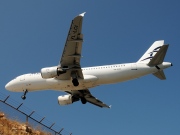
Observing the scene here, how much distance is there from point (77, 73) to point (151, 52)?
10.2m

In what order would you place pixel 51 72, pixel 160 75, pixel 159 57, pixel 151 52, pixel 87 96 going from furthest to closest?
1. pixel 87 96
2. pixel 151 52
3. pixel 160 75
4. pixel 159 57
5. pixel 51 72

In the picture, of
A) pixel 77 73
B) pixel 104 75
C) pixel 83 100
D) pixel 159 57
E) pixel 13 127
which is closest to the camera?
pixel 13 127

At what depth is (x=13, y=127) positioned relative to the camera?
58.9 feet

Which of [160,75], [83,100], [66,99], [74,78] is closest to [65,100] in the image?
[66,99]

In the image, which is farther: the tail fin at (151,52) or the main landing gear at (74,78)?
the tail fin at (151,52)

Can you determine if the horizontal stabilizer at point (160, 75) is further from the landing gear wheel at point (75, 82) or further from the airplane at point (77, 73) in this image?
the landing gear wheel at point (75, 82)

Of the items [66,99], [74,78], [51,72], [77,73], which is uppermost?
[77,73]

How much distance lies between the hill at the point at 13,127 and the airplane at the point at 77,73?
1211 cm

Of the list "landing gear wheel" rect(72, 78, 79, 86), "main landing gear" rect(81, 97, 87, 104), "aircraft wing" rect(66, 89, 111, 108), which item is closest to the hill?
"landing gear wheel" rect(72, 78, 79, 86)

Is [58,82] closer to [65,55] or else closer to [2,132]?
[65,55]

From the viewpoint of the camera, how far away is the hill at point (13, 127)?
56.9 feet

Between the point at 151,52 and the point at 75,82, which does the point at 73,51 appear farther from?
the point at 151,52

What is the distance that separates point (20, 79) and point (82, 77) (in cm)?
793

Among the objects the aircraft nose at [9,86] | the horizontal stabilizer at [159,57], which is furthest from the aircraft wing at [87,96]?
the horizontal stabilizer at [159,57]
